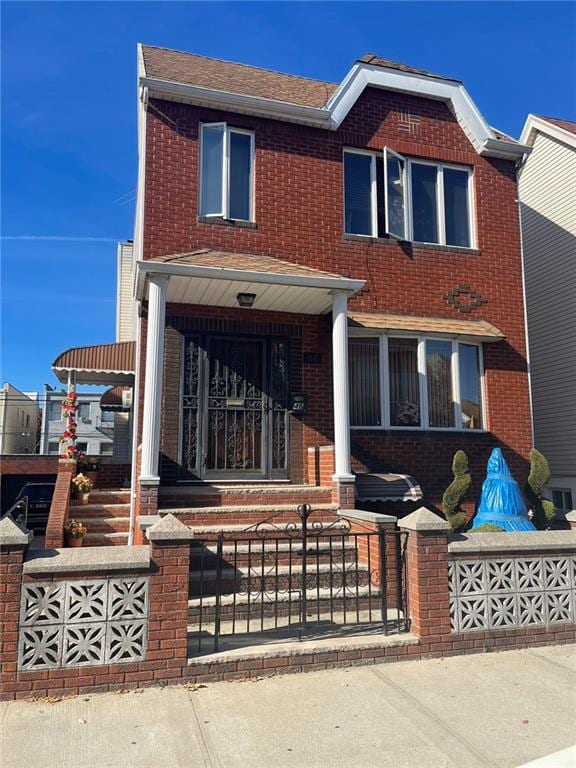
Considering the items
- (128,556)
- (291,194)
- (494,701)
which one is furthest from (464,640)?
(291,194)

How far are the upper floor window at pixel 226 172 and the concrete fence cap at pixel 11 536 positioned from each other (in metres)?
5.77

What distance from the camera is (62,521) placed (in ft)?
24.2

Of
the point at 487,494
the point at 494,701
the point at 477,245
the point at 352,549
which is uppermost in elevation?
→ the point at 477,245

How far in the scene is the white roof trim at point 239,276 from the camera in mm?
7438

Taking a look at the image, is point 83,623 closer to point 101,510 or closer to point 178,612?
point 178,612

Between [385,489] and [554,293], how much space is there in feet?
24.5

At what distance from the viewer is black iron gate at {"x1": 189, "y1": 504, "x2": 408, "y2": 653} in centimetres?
539

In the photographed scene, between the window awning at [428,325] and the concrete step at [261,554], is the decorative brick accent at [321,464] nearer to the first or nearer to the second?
the concrete step at [261,554]

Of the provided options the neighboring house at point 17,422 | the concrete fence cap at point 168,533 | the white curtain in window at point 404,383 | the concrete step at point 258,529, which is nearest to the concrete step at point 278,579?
the concrete step at point 258,529

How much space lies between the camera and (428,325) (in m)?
9.70

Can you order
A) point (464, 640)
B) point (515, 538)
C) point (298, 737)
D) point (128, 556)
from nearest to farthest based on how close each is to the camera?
point (298, 737) → point (128, 556) → point (464, 640) → point (515, 538)

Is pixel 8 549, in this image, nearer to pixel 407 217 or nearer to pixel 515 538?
pixel 515 538

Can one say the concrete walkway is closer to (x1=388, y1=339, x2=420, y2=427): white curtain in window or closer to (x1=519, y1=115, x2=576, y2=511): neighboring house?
(x1=388, y1=339, x2=420, y2=427): white curtain in window

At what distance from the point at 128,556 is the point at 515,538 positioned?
363 centimetres
